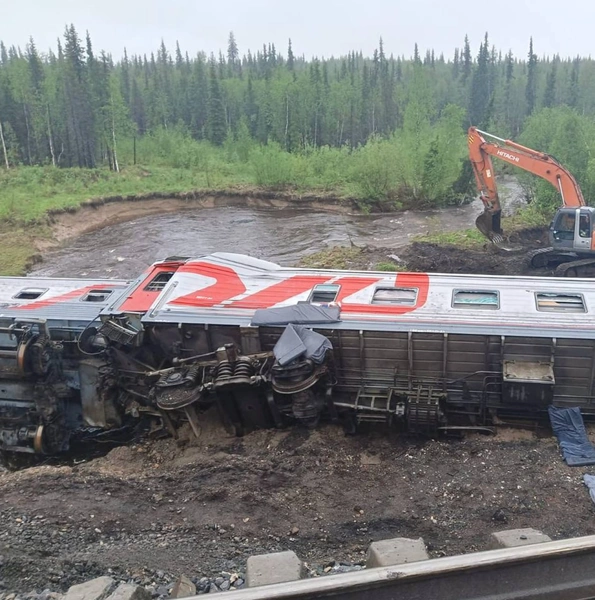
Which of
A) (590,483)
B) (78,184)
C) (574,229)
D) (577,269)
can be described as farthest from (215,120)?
(590,483)

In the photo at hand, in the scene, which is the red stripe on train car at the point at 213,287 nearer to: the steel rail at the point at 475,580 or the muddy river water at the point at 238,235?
the steel rail at the point at 475,580

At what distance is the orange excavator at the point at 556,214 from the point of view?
717 inches

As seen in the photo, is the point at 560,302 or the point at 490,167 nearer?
the point at 560,302

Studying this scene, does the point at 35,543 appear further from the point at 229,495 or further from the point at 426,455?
the point at 426,455

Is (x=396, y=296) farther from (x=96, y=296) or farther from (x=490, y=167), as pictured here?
(x=490, y=167)

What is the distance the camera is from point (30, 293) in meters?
12.6

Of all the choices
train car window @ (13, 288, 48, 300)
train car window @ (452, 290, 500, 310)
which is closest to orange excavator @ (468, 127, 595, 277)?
train car window @ (452, 290, 500, 310)

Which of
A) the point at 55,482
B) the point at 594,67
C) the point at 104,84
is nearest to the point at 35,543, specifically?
the point at 55,482

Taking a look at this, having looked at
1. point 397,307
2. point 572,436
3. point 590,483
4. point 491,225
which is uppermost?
point 397,307

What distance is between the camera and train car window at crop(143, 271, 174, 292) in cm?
1167

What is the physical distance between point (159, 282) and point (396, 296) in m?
4.66

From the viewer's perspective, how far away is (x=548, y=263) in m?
19.6

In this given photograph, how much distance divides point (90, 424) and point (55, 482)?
3000 mm

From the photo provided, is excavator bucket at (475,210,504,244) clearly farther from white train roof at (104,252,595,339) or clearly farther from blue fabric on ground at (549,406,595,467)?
blue fabric on ground at (549,406,595,467)
